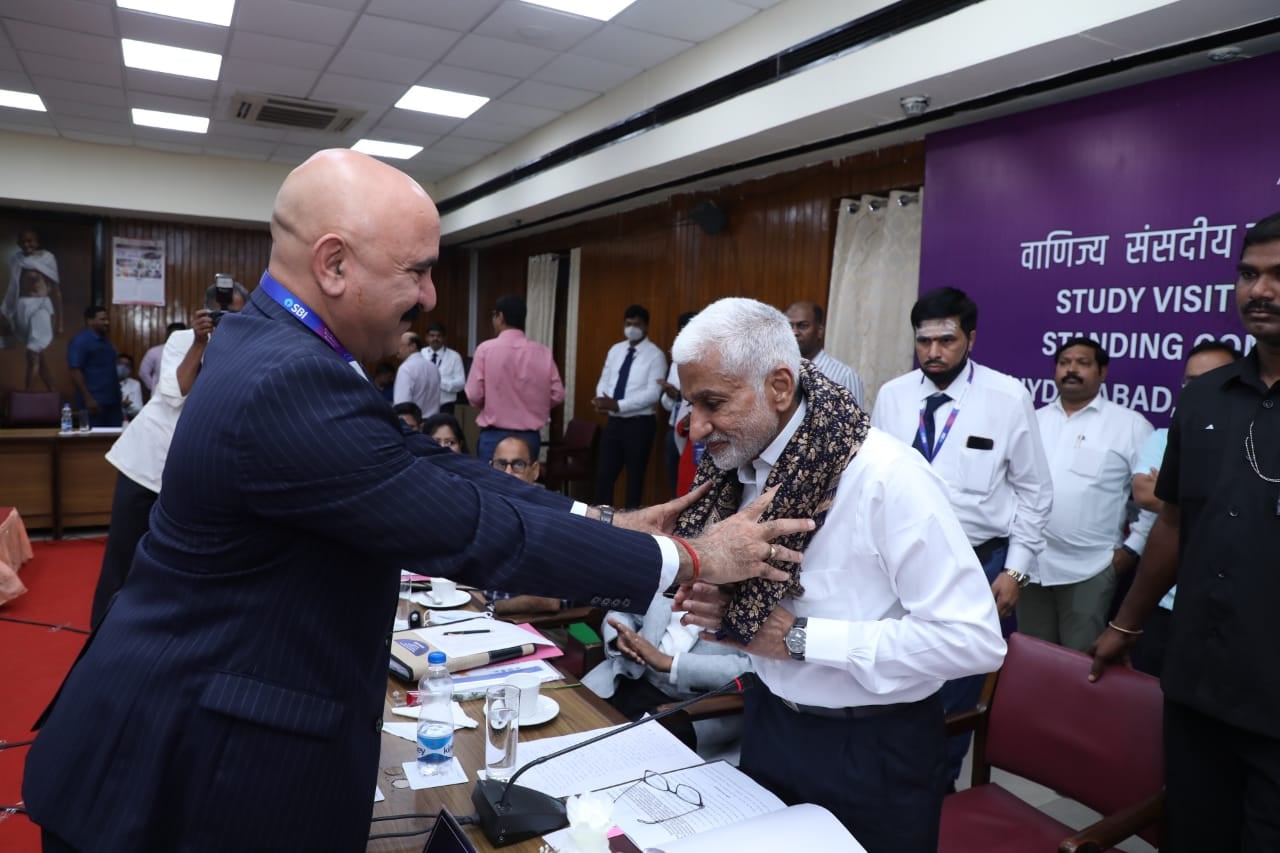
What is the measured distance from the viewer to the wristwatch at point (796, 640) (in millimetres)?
1465

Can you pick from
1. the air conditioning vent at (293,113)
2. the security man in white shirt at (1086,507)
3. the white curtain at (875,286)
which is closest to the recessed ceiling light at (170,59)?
the air conditioning vent at (293,113)

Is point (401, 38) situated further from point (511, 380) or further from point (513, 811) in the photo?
point (513, 811)

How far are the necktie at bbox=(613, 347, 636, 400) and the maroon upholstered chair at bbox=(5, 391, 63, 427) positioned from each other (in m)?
5.55

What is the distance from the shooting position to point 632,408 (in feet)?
22.8

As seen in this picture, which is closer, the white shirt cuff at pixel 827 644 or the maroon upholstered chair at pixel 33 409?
the white shirt cuff at pixel 827 644

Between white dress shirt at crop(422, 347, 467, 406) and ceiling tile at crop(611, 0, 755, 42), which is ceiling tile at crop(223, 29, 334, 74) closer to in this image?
ceiling tile at crop(611, 0, 755, 42)

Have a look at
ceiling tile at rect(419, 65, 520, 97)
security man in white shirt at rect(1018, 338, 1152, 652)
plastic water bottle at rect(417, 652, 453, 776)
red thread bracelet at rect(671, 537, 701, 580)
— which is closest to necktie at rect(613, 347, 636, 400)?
ceiling tile at rect(419, 65, 520, 97)

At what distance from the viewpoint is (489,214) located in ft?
28.8

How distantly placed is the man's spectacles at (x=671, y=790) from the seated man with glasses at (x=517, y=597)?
79 cm

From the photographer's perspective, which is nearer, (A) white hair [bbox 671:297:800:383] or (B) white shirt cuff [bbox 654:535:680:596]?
(B) white shirt cuff [bbox 654:535:680:596]

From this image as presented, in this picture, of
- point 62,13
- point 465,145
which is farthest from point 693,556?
point 465,145

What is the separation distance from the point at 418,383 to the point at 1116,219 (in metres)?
5.10

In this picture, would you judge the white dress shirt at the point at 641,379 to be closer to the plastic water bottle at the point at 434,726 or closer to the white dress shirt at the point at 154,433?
the white dress shirt at the point at 154,433

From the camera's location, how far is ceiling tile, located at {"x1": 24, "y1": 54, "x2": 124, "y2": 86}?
6.11m
